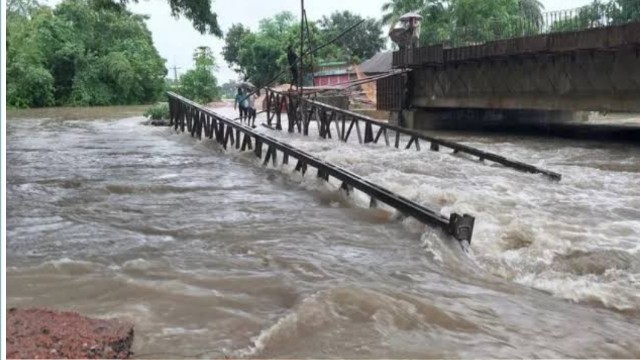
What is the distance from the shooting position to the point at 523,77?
701 inches

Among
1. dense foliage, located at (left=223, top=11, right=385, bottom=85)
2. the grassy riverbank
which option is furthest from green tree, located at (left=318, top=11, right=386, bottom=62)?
the grassy riverbank

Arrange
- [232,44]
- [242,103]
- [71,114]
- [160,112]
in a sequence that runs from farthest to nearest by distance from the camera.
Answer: [232,44] < [71,114] < [160,112] < [242,103]

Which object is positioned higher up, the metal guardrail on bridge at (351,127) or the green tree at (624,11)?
the green tree at (624,11)

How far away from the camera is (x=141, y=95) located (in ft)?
152

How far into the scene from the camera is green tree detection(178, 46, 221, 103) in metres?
35.4

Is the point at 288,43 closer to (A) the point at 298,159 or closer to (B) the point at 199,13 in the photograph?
(B) the point at 199,13

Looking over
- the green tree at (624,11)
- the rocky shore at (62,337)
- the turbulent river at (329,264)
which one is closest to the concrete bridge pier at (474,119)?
the green tree at (624,11)

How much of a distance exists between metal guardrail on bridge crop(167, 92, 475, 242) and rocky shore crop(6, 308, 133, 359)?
3.45 m

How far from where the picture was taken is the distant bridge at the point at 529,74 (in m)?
14.8

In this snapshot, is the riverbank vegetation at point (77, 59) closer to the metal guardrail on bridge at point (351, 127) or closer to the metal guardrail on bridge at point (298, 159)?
the metal guardrail on bridge at point (351, 127)

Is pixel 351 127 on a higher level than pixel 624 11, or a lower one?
lower

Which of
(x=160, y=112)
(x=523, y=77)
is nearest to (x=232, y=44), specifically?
(x=160, y=112)

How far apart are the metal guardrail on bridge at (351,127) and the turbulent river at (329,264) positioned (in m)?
0.91

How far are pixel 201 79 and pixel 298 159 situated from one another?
27186mm
